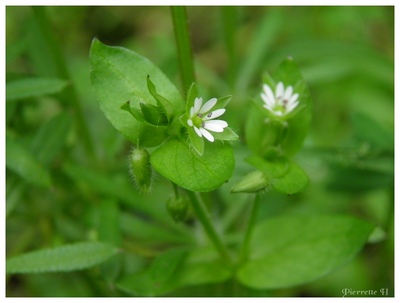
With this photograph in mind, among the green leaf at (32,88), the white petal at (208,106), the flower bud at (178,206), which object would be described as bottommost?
the flower bud at (178,206)

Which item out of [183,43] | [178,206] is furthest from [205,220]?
[183,43]

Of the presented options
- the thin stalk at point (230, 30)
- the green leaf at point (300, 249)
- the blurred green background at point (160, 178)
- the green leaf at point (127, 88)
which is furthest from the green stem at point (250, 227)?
the thin stalk at point (230, 30)

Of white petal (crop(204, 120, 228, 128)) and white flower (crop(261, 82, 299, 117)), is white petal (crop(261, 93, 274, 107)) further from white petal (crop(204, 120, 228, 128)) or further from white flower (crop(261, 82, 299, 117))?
white petal (crop(204, 120, 228, 128))

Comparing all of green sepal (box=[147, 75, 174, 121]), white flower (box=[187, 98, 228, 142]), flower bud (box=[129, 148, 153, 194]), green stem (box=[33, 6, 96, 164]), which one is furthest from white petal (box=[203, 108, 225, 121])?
green stem (box=[33, 6, 96, 164])

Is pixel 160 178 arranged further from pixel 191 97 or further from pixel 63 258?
A: pixel 191 97

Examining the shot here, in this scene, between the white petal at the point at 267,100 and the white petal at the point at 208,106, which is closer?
the white petal at the point at 208,106

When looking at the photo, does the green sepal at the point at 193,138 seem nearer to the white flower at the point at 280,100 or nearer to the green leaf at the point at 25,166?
the white flower at the point at 280,100
